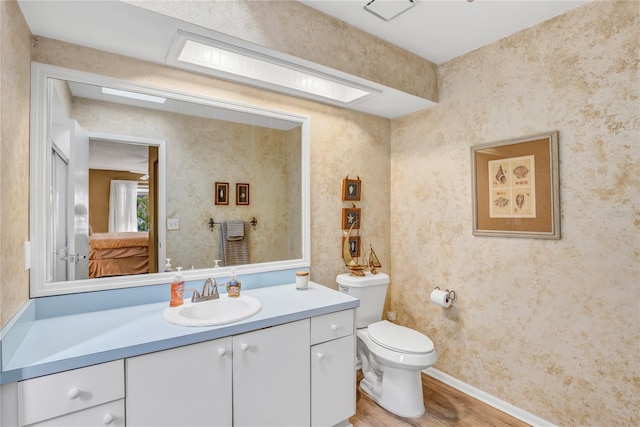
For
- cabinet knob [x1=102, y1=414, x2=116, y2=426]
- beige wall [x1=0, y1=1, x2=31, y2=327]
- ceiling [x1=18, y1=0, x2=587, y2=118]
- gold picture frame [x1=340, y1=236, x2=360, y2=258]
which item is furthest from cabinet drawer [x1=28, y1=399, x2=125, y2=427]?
gold picture frame [x1=340, y1=236, x2=360, y2=258]

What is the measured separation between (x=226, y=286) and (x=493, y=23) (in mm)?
2321

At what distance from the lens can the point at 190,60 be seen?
177 centimetres

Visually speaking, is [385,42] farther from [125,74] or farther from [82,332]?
[82,332]

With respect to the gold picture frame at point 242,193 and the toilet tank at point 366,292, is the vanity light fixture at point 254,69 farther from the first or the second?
the toilet tank at point 366,292

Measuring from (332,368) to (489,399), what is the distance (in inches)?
49.0

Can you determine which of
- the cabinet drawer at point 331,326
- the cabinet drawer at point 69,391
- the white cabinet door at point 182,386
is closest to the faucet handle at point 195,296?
the white cabinet door at point 182,386

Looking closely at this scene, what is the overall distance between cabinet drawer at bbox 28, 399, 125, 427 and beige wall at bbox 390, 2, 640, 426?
2175 millimetres

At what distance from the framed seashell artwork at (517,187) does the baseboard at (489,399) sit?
1.13m

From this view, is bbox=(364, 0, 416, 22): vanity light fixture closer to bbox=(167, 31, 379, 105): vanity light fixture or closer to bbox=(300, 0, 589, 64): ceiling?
bbox=(300, 0, 589, 64): ceiling

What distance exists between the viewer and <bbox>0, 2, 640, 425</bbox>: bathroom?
5.20 ft

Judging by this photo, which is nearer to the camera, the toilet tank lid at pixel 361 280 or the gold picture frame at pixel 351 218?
the toilet tank lid at pixel 361 280

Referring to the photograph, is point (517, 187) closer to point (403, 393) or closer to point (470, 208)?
point (470, 208)

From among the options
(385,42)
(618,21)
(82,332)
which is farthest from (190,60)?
(618,21)

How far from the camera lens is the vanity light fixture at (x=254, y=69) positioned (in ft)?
5.36
